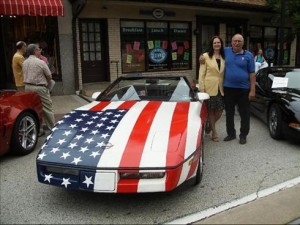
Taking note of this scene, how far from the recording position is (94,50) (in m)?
12.0

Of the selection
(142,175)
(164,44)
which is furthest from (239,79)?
(164,44)

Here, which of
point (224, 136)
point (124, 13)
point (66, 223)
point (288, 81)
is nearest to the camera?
point (66, 223)

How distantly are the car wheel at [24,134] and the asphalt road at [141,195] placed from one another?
0.42ft

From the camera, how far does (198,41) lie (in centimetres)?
1455

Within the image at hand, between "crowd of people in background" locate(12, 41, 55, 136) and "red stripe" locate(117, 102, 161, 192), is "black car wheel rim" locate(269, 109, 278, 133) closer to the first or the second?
"red stripe" locate(117, 102, 161, 192)

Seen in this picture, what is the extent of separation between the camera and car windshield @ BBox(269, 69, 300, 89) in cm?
688

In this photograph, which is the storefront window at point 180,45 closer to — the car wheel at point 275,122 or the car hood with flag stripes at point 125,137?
the car wheel at point 275,122

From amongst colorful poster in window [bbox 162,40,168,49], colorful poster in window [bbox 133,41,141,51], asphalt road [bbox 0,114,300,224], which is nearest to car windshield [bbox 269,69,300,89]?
asphalt road [bbox 0,114,300,224]

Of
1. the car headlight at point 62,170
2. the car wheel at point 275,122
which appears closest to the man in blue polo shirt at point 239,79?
the car wheel at point 275,122

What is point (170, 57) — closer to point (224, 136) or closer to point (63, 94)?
point (63, 94)

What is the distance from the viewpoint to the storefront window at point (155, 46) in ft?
41.2

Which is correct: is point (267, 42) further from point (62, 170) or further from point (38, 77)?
point (62, 170)

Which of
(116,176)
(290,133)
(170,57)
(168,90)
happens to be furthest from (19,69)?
(170,57)

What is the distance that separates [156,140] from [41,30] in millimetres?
8266
